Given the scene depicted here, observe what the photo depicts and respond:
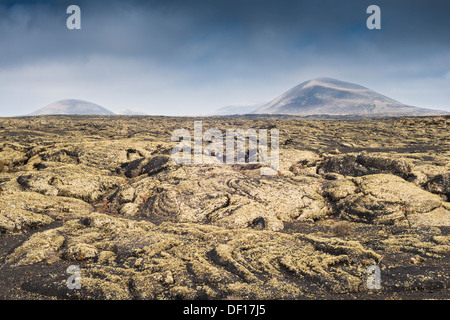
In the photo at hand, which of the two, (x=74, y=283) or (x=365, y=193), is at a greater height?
(x=365, y=193)

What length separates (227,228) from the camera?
1797 centimetres

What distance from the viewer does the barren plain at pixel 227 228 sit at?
11.2 meters

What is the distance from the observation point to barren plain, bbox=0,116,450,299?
11.2 metres

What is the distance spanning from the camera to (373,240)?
50.8ft

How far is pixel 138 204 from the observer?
22.0 meters

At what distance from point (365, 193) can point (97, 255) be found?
21334 mm

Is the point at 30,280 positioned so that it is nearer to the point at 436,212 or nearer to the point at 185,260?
the point at 185,260

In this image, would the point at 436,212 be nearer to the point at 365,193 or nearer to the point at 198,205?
the point at 365,193

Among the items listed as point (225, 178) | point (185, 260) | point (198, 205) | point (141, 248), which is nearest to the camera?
point (185, 260)
